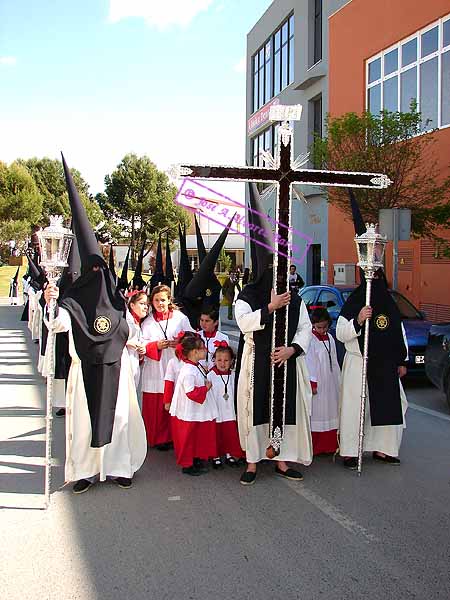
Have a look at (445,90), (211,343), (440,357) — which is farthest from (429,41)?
(211,343)

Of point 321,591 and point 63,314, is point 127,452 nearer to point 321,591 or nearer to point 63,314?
point 63,314

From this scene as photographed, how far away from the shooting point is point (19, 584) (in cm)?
378

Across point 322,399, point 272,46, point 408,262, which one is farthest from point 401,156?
point 272,46

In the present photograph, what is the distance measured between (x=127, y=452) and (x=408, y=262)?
14510 mm

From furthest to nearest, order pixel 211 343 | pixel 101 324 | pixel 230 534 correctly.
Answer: pixel 211 343 < pixel 101 324 < pixel 230 534

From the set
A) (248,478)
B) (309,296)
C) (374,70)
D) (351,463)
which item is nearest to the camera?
(248,478)

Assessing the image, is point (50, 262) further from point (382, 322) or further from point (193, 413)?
point (382, 322)

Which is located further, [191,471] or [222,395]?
[222,395]

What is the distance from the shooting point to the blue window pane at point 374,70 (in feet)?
65.2

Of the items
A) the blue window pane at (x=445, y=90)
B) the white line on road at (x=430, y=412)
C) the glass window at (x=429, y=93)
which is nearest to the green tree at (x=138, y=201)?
the glass window at (x=429, y=93)

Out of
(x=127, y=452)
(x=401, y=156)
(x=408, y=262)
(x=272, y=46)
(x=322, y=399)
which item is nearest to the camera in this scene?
(x=127, y=452)

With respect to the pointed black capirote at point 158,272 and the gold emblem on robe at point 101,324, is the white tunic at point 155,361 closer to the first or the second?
the gold emblem on robe at point 101,324

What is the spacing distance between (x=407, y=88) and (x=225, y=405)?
49.5 feet

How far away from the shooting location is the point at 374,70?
2023 cm
